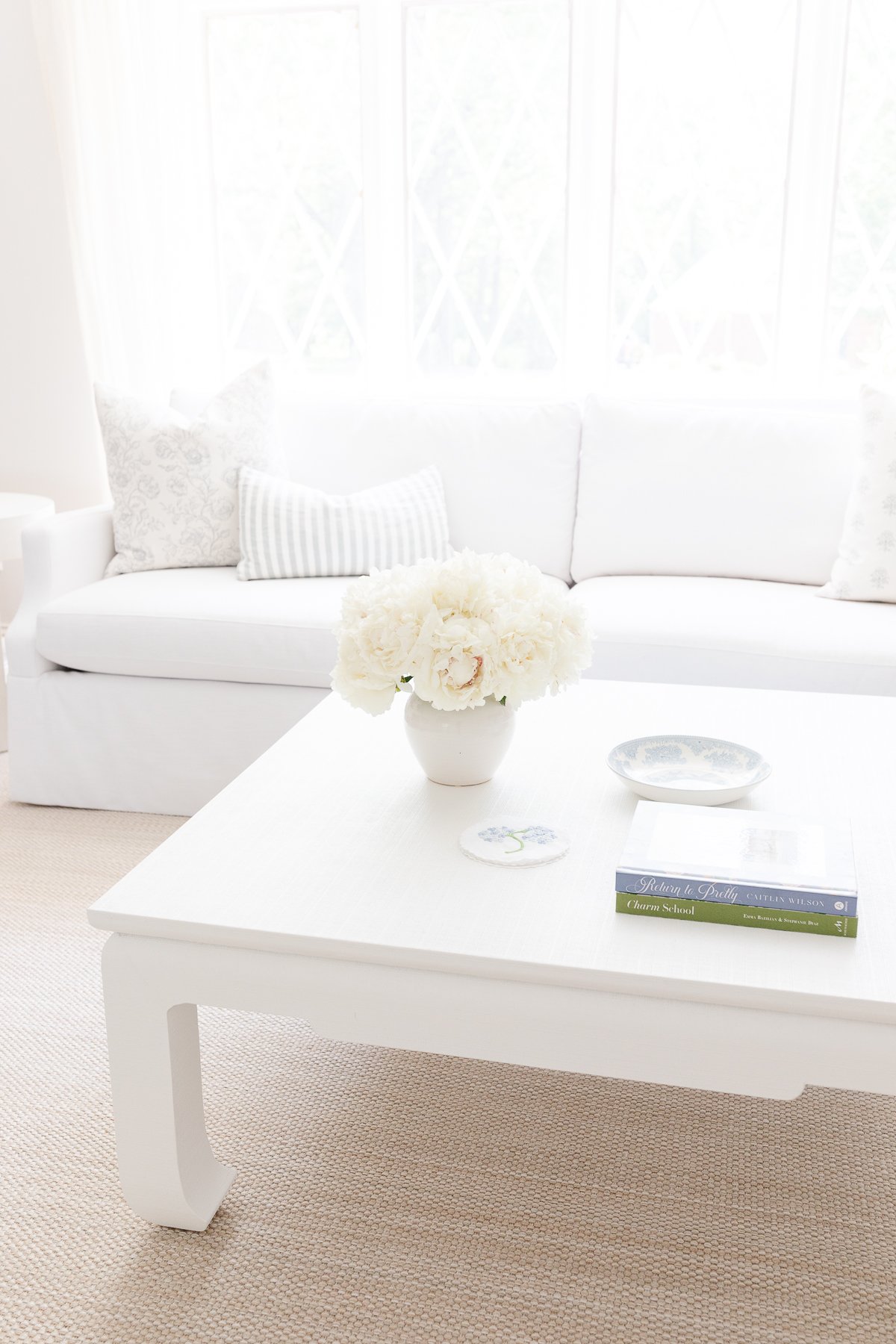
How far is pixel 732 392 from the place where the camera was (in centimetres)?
327

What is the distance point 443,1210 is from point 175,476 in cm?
185

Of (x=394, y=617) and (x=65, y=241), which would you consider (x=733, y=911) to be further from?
(x=65, y=241)

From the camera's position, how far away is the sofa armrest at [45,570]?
2570 millimetres

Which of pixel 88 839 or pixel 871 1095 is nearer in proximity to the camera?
pixel 871 1095

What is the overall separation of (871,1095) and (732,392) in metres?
2.17

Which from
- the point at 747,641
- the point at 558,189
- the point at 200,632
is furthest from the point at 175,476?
the point at 558,189

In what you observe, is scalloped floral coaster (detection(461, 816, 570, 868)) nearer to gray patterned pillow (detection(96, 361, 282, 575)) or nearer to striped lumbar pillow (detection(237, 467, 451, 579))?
striped lumbar pillow (detection(237, 467, 451, 579))

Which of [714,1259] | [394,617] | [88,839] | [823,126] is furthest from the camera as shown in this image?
[823,126]

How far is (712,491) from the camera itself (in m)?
2.73

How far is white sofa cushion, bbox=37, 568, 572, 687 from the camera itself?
2424 mm

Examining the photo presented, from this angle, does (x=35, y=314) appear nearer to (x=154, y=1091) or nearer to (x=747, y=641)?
(x=747, y=641)

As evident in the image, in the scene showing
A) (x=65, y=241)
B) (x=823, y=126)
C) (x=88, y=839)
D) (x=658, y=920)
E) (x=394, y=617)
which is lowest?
(x=88, y=839)

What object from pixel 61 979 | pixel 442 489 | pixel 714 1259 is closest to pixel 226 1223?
pixel 714 1259

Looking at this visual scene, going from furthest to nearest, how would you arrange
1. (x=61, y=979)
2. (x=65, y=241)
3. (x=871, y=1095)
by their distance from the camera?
(x=65, y=241)
(x=61, y=979)
(x=871, y=1095)
